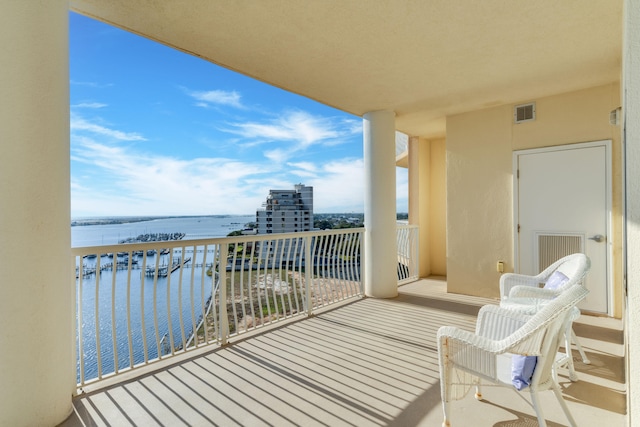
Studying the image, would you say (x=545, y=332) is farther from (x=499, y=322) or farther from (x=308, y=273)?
(x=308, y=273)

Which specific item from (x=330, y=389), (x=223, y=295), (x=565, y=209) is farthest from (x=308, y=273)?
(x=565, y=209)

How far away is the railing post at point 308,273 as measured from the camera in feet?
14.3

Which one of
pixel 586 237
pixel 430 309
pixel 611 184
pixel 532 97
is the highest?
pixel 532 97

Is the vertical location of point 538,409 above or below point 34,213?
below

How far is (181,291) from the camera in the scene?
3154 mm

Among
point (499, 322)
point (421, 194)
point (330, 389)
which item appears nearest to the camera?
point (499, 322)

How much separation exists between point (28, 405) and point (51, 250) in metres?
0.94

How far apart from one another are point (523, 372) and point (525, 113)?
433 centimetres

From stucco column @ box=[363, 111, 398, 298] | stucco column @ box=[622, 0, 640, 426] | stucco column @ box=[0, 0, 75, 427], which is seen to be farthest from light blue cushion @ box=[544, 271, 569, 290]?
stucco column @ box=[0, 0, 75, 427]

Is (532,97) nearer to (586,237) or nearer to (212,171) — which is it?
(586,237)

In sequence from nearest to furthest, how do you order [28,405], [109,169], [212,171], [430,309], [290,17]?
1. [28,405]
2. [290,17]
3. [430,309]
4. [109,169]
5. [212,171]

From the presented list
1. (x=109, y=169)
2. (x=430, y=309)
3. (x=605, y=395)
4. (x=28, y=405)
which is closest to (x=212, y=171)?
(x=109, y=169)

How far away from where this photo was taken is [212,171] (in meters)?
16.1

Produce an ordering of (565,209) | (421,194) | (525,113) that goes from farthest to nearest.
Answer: (421,194) → (525,113) → (565,209)
